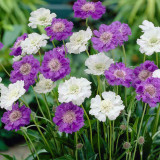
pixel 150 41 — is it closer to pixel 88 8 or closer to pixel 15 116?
pixel 88 8

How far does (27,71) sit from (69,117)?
0.12 meters

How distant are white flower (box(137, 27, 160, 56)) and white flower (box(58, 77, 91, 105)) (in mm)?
131

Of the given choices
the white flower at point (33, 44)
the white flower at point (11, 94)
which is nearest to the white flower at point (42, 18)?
the white flower at point (33, 44)

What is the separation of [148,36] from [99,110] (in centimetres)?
17

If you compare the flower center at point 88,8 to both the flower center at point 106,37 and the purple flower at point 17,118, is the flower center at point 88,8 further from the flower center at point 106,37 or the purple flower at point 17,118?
the purple flower at point 17,118

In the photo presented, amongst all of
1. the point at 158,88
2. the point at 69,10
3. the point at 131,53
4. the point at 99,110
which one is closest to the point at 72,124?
the point at 99,110

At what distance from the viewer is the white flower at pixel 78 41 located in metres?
0.64

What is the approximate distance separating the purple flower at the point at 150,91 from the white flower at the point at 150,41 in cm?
7

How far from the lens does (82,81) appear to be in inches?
23.1

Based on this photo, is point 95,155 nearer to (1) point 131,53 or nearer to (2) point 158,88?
(2) point 158,88

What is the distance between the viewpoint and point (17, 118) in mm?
616

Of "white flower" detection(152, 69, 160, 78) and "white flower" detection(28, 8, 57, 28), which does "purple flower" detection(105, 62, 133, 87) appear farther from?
"white flower" detection(28, 8, 57, 28)

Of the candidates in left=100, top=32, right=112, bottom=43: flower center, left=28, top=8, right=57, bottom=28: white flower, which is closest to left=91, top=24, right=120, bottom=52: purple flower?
left=100, top=32, right=112, bottom=43: flower center

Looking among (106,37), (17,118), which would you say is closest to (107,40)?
(106,37)
